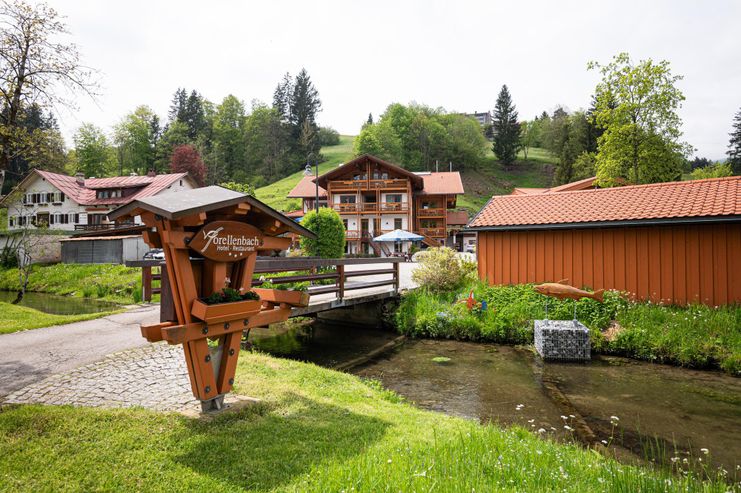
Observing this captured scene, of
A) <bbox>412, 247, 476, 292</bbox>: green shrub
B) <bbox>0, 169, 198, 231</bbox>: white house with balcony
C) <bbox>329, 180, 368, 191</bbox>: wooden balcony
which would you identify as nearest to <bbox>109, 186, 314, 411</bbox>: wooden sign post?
<bbox>412, 247, 476, 292</bbox>: green shrub

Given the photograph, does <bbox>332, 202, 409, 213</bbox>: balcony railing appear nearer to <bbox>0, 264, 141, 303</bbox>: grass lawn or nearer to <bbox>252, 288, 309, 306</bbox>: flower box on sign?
<bbox>0, 264, 141, 303</bbox>: grass lawn

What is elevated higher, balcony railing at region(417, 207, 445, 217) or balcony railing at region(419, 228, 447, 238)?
balcony railing at region(417, 207, 445, 217)

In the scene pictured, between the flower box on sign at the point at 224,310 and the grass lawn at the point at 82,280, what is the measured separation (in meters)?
18.1

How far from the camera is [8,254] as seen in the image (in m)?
28.9

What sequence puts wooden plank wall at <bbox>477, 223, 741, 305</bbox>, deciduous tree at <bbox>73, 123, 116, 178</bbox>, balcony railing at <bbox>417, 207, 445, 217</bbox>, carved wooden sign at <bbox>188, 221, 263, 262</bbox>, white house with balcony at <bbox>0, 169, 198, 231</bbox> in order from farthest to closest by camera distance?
deciduous tree at <bbox>73, 123, 116, 178</bbox>
white house with balcony at <bbox>0, 169, 198, 231</bbox>
balcony railing at <bbox>417, 207, 445, 217</bbox>
wooden plank wall at <bbox>477, 223, 741, 305</bbox>
carved wooden sign at <bbox>188, 221, 263, 262</bbox>

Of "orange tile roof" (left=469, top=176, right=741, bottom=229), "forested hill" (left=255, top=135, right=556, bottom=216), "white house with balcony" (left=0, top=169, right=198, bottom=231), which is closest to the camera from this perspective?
"orange tile roof" (left=469, top=176, right=741, bottom=229)

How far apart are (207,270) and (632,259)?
12.9m

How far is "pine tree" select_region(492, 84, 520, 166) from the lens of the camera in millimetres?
76500

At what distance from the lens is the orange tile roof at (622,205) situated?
1230cm

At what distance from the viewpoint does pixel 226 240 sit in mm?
4957

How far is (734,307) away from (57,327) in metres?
17.3

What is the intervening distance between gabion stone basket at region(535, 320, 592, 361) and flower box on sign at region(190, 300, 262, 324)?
8234 mm

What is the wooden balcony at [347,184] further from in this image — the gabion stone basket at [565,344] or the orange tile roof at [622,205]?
the gabion stone basket at [565,344]

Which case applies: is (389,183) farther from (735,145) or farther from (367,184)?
(735,145)
